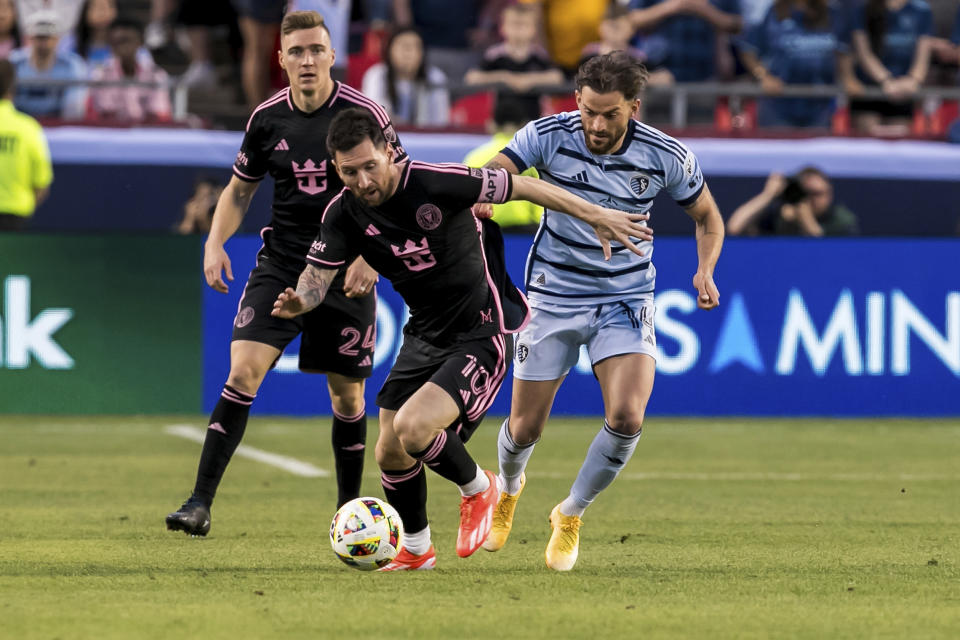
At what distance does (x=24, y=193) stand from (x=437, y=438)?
773 centimetres

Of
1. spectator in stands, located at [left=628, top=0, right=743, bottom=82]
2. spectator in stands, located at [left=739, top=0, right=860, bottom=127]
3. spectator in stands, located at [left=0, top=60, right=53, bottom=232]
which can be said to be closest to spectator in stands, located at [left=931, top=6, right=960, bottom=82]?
spectator in stands, located at [left=739, top=0, right=860, bottom=127]

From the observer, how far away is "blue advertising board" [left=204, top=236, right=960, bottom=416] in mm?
13461

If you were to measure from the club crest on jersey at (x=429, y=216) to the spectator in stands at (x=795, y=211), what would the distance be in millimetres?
8354

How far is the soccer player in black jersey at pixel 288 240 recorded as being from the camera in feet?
24.9

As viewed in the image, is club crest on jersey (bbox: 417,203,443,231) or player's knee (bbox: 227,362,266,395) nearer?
club crest on jersey (bbox: 417,203,443,231)

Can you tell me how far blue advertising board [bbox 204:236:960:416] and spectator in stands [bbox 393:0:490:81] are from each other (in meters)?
3.18

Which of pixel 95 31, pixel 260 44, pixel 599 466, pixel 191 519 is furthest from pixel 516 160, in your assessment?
pixel 95 31

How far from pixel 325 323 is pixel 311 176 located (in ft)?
2.32

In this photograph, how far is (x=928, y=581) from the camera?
637 centimetres

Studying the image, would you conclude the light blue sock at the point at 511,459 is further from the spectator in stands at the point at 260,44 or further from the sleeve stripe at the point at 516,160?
the spectator in stands at the point at 260,44

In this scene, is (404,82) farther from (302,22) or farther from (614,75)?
(614,75)

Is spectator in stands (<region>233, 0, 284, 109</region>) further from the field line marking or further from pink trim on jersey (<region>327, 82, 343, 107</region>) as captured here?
pink trim on jersey (<region>327, 82, 343, 107</region>)

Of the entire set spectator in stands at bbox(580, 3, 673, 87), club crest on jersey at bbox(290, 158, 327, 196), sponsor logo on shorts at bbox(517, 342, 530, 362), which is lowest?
sponsor logo on shorts at bbox(517, 342, 530, 362)

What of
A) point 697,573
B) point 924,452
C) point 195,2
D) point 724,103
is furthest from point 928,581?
point 195,2
